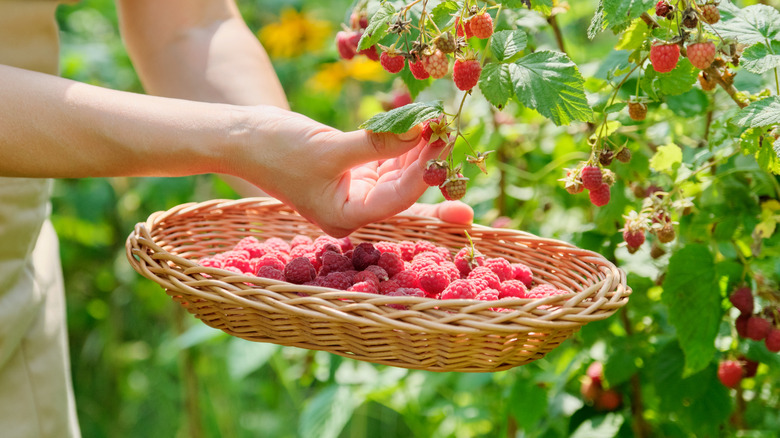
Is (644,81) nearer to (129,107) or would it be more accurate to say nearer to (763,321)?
(763,321)

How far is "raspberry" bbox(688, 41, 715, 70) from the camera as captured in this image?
0.68 meters

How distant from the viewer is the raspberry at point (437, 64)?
0.71 metres

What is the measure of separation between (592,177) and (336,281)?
0.30 meters

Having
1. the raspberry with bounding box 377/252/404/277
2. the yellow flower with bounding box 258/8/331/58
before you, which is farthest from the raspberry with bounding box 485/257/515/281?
the yellow flower with bounding box 258/8/331/58

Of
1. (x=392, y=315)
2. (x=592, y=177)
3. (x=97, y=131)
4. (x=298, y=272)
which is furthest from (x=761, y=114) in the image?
(x=97, y=131)

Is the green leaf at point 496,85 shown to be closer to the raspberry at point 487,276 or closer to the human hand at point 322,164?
the human hand at point 322,164

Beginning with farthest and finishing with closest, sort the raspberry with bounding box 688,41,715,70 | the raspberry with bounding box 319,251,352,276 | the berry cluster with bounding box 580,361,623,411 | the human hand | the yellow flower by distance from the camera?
the yellow flower, the berry cluster with bounding box 580,361,623,411, the raspberry with bounding box 319,251,352,276, the human hand, the raspberry with bounding box 688,41,715,70

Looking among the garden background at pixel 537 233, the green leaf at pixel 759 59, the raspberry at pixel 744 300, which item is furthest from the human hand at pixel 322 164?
the raspberry at pixel 744 300

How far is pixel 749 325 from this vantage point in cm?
90

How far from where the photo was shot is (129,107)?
77 cm

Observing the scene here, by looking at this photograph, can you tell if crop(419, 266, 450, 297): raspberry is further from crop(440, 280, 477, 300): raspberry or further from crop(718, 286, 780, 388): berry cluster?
crop(718, 286, 780, 388): berry cluster

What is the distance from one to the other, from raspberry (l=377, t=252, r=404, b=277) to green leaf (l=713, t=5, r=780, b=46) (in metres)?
0.44

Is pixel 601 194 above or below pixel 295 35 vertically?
above

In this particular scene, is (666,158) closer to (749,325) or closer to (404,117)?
(749,325)
